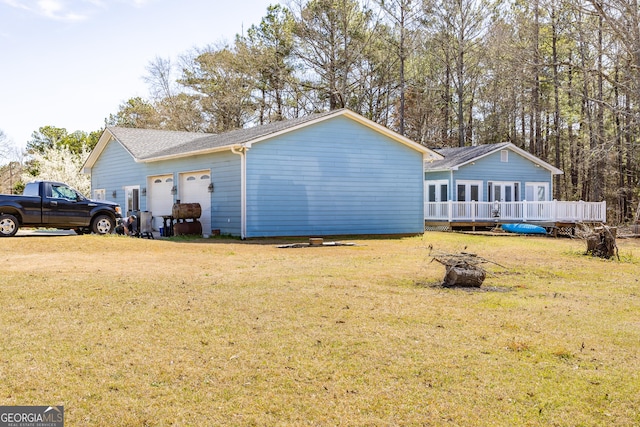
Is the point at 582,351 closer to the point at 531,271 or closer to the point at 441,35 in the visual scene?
the point at 531,271

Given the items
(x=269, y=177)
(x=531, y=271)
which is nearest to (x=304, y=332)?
(x=531, y=271)

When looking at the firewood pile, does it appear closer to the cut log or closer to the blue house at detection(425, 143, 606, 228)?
the cut log

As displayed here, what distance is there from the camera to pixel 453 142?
44.2 metres

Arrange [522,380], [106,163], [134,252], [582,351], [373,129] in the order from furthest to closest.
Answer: [106,163] < [373,129] < [134,252] < [582,351] < [522,380]

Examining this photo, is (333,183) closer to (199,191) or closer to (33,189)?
(199,191)

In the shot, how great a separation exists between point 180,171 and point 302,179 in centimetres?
521

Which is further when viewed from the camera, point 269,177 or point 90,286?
point 269,177

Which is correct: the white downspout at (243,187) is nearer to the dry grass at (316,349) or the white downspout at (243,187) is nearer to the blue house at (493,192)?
the dry grass at (316,349)

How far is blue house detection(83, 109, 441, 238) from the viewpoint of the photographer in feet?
64.6

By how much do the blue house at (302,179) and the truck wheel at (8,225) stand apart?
615 cm

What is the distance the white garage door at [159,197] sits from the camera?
2392 cm

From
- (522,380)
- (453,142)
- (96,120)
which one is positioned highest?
(96,120)

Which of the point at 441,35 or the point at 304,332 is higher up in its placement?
the point at 441,35

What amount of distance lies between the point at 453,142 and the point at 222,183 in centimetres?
2745
